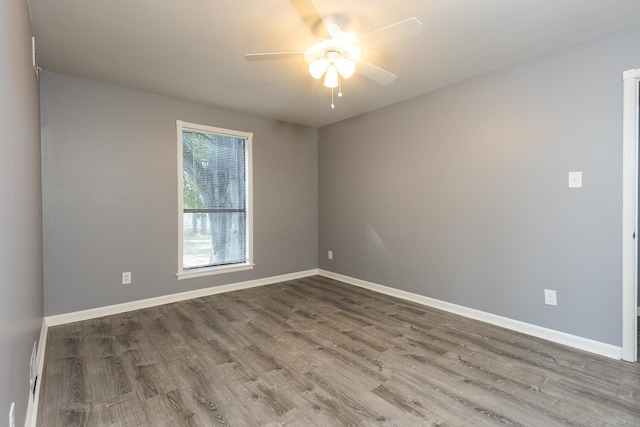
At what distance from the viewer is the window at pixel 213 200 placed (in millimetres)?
3850

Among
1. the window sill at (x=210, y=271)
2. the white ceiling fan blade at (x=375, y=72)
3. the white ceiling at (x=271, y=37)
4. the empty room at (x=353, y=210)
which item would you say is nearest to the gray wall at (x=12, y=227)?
the empty room at (x=353, y=210)

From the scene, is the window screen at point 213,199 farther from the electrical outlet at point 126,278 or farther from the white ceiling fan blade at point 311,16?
the white ceiling fan blade at point 311,16

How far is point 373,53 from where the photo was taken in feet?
8.65

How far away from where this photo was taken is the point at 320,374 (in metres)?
2.15

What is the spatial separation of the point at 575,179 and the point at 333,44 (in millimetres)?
2192

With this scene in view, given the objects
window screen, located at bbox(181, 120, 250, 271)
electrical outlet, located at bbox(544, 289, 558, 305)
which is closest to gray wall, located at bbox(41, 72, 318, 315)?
window screen, located at bbox(181, 120, 250, 271)

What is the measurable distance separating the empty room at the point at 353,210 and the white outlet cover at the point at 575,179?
2 centimetres

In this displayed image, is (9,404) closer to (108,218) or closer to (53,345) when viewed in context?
(53,345)

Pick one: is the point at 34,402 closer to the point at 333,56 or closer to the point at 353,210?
the point at 333,56

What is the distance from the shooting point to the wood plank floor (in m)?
1.73

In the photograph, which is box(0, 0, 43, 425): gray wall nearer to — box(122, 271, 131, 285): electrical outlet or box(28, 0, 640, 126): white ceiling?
box(28, 0, 640, 126): white ceiling

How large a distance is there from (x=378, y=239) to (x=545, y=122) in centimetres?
221

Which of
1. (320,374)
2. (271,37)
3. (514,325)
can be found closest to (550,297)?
(514,325)

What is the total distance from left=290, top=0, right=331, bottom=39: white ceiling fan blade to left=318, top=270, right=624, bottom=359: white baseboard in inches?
114
